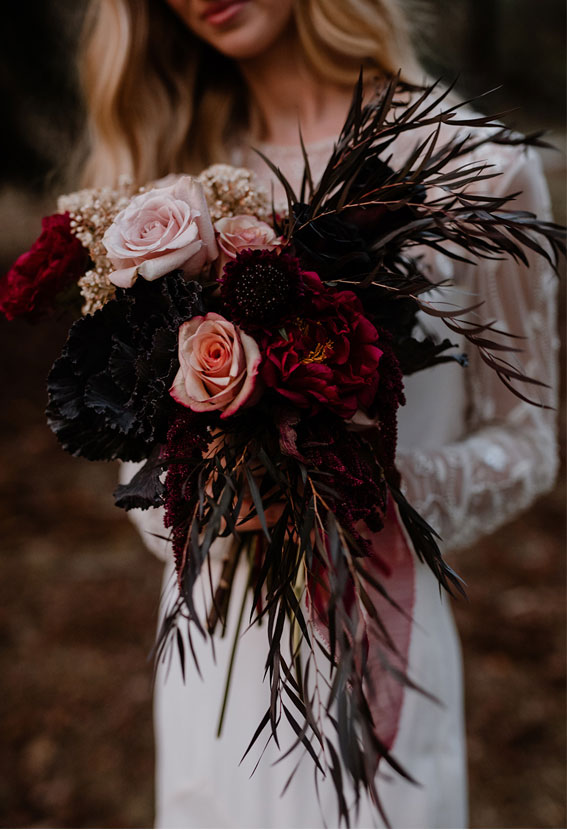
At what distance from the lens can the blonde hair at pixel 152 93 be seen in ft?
4.51

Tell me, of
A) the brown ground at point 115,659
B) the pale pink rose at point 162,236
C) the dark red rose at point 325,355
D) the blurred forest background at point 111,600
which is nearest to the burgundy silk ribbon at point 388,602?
the dark red rose at point 325,355

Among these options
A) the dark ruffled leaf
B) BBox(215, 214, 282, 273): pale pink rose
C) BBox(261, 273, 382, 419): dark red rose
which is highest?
BBox(215, 214, 282, 273): pale pink rose

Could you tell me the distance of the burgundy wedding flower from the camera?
659mm

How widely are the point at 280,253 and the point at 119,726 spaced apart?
230 cm

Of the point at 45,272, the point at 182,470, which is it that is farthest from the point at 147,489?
the point at 45,272

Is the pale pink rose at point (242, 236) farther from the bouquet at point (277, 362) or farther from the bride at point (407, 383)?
the bride at point (407, 383)

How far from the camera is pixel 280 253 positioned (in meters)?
0.72

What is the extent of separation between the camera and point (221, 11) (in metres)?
1.17

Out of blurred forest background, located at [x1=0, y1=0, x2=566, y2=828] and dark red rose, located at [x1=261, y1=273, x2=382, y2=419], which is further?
blurred forest background, located at [x1=0, y1=0, x2=566, y2=828]

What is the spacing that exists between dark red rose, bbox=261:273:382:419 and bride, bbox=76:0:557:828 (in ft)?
1.38

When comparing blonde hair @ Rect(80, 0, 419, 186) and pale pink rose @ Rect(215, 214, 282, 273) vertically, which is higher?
blonde hair @ Rect(80, 0, 419, 186)

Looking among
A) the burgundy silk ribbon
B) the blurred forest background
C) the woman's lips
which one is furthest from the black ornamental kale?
the blurred forest background

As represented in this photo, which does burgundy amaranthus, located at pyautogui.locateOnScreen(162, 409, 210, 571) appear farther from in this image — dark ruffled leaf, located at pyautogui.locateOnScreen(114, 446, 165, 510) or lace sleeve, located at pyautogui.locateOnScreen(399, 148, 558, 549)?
lace sleeve, located at pyautogui.locateOnScreen(399, 148, 558, 549)

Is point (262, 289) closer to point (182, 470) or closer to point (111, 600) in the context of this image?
point (182, 470)
